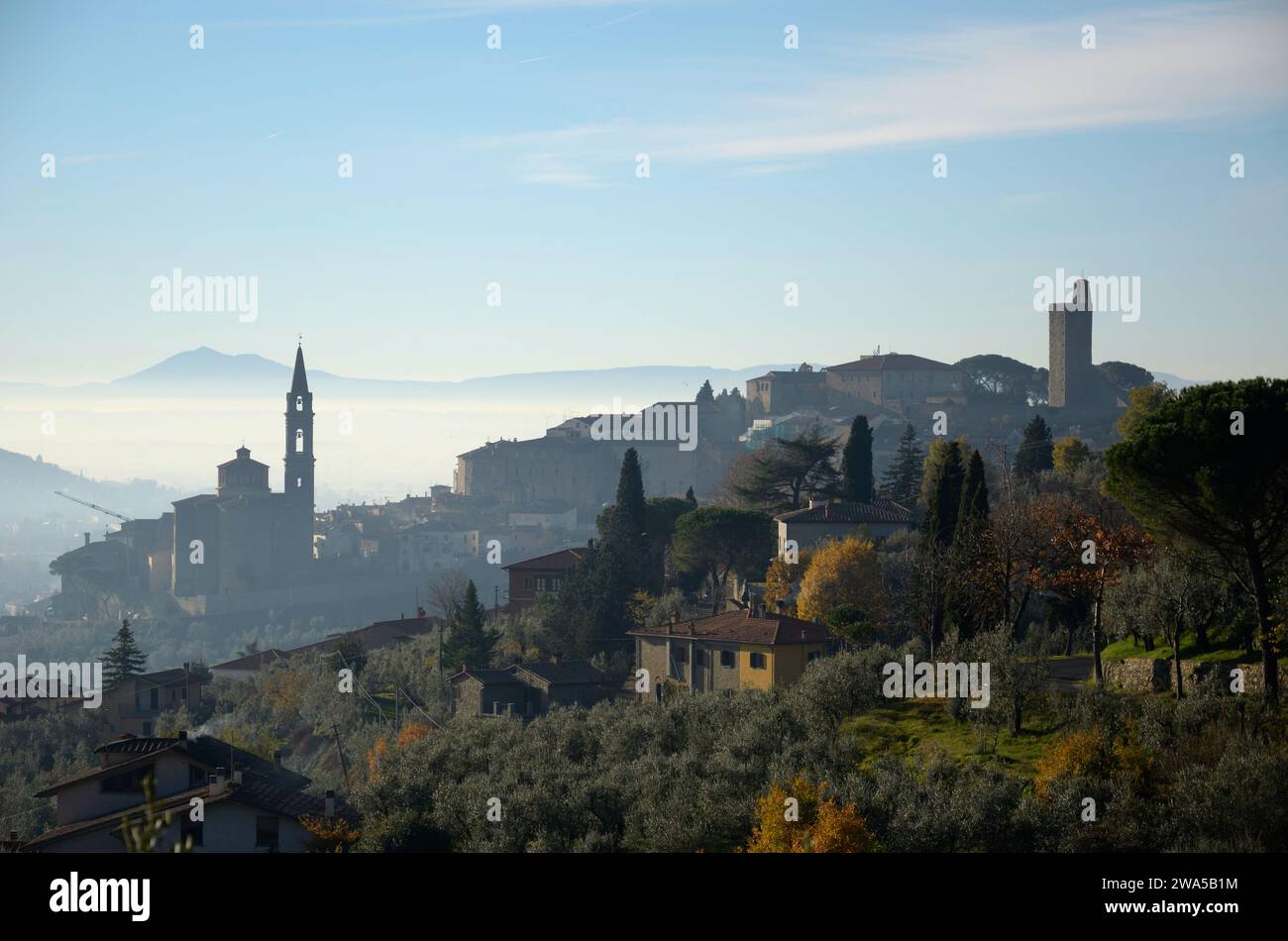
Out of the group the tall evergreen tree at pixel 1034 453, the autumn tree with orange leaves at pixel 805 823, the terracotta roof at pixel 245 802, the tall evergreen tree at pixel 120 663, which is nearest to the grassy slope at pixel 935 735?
the autumn tree with orange leaves at pixel 805 823

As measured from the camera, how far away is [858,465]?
4503 cm

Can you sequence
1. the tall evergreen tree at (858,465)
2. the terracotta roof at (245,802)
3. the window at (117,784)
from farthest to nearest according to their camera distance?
the tall evergreen tree at (858,465), the window at (117,784), the terracotta roof at (245,802)

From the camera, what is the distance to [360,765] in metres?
32.9

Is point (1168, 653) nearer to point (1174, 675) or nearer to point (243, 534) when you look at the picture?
point (1174, 675)

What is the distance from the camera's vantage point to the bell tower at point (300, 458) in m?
111

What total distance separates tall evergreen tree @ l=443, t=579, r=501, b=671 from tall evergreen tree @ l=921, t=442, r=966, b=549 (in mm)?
14651

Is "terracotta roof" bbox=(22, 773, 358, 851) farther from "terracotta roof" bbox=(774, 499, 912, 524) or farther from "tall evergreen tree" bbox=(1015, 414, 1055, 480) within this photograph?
"tall evergreen tree" bbox=(1015, 414, 1055, 480)

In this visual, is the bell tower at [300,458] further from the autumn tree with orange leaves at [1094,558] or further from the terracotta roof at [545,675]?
the autumn tree with orange leaves at [1094,558]

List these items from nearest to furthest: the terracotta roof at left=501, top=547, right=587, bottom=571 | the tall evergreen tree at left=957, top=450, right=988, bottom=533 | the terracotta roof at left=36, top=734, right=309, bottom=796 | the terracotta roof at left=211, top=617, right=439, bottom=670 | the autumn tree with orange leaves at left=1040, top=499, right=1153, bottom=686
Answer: the autumn tree with orange leaves at left=1040, top=499, right=1153, bottom=686
the terracotta roof at left=36, top=734, right=309, bottom=796
the tall evergreen tree at left=957, top=450, right=988, bottom=533
the terracotta roof at left=501, top=547, right=587, bottom=571
the terracotta roof at left=211, top=617, right=439, bottom=670

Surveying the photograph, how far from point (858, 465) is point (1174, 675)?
84.0ft

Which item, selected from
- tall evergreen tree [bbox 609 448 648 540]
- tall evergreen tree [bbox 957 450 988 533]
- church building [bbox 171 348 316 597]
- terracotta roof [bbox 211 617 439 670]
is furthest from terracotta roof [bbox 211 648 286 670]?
church building [bbox 171 348 316 597]

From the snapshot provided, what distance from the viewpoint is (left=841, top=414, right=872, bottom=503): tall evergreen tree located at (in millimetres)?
44969

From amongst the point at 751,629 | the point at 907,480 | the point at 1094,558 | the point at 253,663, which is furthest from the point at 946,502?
the point at 253,663

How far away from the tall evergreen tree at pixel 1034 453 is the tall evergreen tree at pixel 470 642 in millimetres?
19599
